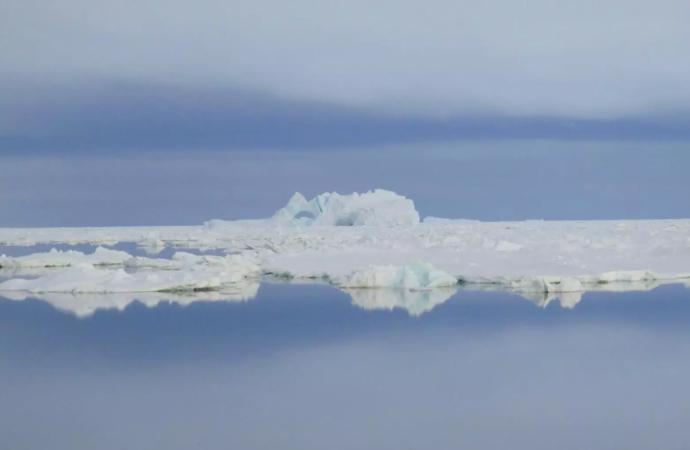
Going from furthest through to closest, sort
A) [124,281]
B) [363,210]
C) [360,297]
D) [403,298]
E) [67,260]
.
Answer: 1. [363,210]
2. [67,260]
3. [124,281]
4. [360,297]
5. [403,298]

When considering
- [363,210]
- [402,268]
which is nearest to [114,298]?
[402,268]

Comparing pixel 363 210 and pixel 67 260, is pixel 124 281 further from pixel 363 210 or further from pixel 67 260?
pixel 363 210

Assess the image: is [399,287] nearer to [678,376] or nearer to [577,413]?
[678,376]

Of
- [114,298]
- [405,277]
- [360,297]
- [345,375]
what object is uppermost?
[405,277]

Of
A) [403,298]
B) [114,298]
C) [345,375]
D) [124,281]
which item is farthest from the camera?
[124,281]

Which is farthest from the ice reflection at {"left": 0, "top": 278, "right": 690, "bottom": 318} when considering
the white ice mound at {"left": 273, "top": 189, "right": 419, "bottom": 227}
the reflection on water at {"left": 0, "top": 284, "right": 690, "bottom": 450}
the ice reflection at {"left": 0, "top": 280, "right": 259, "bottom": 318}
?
the white ice mound at {"left": 273, "top": 189, "right": 419, "bottom": 227}

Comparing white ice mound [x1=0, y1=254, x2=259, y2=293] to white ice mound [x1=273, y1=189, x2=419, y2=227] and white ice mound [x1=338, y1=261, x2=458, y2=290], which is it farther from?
white ice mound [x1=273, y1=189, x2=419, y2=227]

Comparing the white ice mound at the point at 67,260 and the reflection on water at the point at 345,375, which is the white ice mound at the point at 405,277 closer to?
the reflection on water at the point at 345,375
